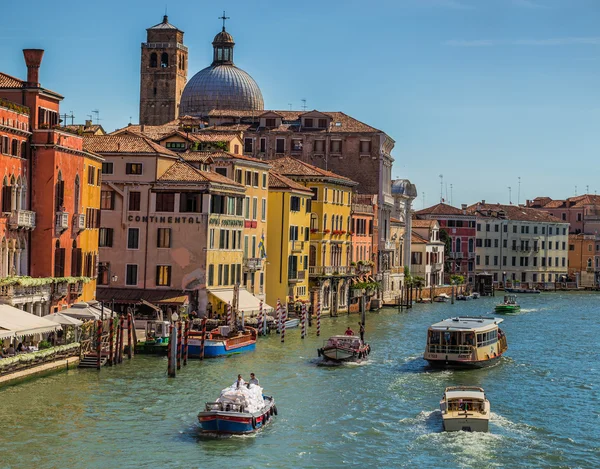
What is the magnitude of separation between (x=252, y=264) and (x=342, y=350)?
1488cm

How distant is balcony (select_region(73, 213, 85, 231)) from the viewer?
149 feet

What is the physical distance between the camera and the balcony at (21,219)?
41.3 meters

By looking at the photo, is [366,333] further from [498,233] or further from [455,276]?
[498,233]

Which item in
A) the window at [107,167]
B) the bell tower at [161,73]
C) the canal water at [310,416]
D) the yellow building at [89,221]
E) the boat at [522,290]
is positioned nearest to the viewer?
the canal water at [310,416]

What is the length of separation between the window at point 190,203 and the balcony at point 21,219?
35.7 ft

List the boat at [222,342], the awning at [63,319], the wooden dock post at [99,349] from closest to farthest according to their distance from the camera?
the wooden dock post at [99,349]
the awning at [63,319]
the boat at [222,342]

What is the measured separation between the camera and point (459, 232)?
11694 centimetres

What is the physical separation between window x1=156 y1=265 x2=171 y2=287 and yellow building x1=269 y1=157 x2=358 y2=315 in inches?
587

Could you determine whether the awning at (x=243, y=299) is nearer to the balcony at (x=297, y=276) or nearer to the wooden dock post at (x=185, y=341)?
the balcony at (x=297, y=276)

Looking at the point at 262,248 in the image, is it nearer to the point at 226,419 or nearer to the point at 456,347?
the point at 456,347

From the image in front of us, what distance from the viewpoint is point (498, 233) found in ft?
396

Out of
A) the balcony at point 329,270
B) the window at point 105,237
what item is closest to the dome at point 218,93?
the balcony at point 329,270

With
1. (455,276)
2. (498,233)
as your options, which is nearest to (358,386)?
(455,276)

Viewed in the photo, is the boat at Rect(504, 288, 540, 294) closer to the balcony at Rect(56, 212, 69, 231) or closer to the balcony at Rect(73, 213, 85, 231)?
the balcony at Rect(73, 213, 85, 231)
